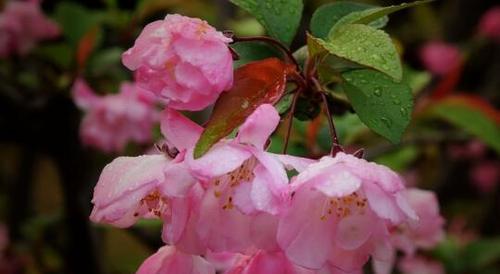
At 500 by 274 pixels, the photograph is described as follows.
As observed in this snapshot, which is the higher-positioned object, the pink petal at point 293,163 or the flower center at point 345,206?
the pink petal at point 293,163

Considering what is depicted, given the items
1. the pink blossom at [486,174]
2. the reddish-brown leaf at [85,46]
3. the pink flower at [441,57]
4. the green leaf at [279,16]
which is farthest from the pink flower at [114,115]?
the pink blossom at [486,174]

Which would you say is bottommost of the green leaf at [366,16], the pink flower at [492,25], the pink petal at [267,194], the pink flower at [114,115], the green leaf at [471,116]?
the pink flower at [492,25]

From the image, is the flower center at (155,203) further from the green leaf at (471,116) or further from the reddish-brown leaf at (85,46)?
the green leaf at (471,116)

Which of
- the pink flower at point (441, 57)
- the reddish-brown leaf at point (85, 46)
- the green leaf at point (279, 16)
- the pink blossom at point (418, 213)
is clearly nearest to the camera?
the green leaf at point (279, 16)

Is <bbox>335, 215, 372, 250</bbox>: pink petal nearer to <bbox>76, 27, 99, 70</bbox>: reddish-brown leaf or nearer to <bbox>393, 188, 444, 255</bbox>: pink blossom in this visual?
<bbox>393, 188, 444, 255</bbox>: pink blossom

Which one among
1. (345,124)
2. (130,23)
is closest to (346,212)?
(345,124)

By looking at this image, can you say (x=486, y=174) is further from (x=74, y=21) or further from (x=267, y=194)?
(x=267, y=194)

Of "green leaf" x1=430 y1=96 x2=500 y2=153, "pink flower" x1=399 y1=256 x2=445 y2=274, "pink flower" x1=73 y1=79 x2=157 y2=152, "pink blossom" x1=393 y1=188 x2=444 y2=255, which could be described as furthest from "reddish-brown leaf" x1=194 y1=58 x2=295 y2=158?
"pink flower" x1=399 y1=256 x2=445 y2=274

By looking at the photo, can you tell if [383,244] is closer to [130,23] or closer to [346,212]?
[346,212]

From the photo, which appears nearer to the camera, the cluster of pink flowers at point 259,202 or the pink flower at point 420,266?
the cluster of pink flowers at point 259,202
